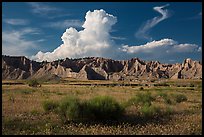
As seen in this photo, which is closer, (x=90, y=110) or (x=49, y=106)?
(x=90, y=110)

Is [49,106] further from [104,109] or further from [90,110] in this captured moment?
[104,109]

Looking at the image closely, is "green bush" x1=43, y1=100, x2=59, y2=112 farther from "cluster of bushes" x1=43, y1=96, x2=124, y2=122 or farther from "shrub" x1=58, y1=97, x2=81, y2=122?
"shrub" x1=58, y1=97, x2=81, y2=122

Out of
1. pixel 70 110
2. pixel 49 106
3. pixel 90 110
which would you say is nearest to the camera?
pixel 70 110

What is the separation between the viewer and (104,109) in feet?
45.0

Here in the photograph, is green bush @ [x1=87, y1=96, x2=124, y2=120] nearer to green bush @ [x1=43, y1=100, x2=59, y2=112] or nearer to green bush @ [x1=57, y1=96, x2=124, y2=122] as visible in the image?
green bush @ [x1=57, y1=96, x2=124, y2=122]

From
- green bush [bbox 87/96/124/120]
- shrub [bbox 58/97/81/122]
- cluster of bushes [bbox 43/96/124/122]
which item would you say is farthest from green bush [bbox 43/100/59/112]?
green bush [bbox 87/96/124/120]

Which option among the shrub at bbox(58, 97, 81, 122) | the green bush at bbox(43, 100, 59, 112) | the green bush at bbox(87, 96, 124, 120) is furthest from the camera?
the green bush at bbox(43, 100, 59, 112)

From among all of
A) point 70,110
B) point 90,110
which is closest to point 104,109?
point 90,110

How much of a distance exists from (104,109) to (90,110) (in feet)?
2.08

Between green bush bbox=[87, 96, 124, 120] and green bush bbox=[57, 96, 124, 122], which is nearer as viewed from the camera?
green bush bbox=[57, 96, 124, 122]

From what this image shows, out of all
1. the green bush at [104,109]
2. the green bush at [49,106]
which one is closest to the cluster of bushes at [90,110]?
the green bush at [104,109]

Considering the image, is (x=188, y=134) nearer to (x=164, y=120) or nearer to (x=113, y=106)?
(x=164, y=120)

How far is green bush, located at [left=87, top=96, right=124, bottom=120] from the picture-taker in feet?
44.5

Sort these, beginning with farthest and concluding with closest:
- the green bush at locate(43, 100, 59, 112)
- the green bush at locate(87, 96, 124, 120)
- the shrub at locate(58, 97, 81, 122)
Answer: the green bush at locate(43, 100, 59, 112) < the green bush at locate(87, 96, 124, 120) < the shrub at locate(58, 97, 81, 122)
